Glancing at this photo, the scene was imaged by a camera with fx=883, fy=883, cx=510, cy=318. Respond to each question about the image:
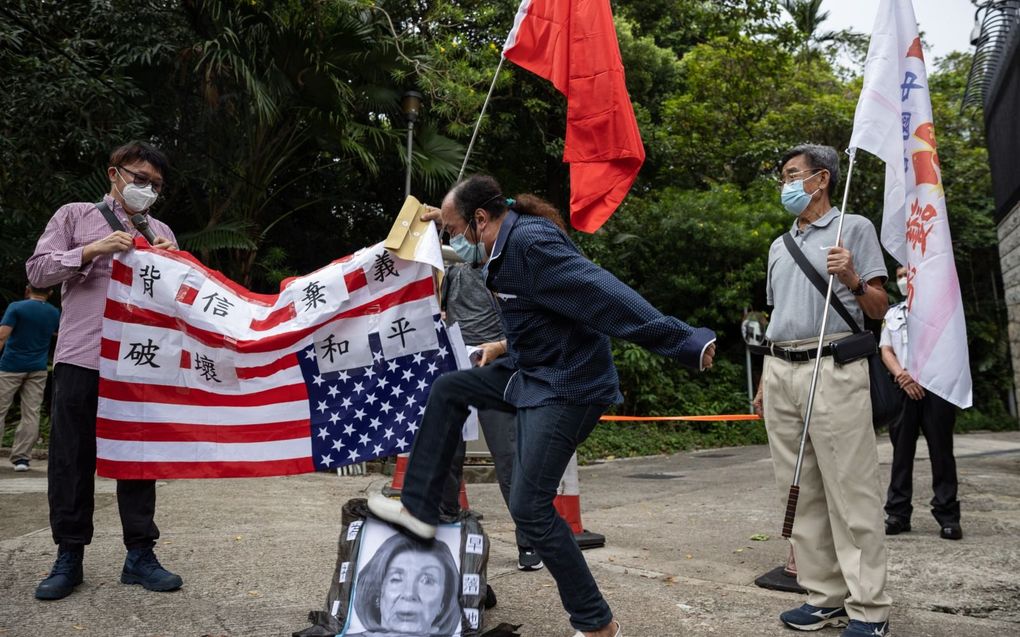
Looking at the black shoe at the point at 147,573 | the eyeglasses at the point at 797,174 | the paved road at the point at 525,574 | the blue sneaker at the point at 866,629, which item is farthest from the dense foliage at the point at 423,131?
the blue sneaker at the point at 866,629

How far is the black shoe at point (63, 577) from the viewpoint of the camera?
399 centimetres

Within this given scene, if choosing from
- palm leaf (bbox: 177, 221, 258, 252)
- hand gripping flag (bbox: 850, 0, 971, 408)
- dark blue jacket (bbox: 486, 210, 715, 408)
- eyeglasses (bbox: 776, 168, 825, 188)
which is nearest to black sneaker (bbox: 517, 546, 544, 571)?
dark blue jacket (bbox: 486, 210, 715, 408)

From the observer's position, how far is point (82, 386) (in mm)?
4164

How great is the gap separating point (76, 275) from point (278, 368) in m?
1.05

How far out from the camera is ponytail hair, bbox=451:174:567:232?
11.4ft

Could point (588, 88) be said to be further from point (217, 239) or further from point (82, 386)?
point (217, 239)

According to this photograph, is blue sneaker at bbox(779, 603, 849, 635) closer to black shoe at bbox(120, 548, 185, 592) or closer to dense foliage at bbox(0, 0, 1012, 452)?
black shoe at bbox(120, 548, 185, 592)

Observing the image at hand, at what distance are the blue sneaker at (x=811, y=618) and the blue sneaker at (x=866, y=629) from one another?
20cm

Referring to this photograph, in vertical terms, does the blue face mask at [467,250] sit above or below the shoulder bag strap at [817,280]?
above

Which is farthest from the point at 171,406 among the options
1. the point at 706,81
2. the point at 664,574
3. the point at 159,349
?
the point at 706,81

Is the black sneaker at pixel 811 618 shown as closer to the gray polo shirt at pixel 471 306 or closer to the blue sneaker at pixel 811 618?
the blue sneaker at pixel 811 618

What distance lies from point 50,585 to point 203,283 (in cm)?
154

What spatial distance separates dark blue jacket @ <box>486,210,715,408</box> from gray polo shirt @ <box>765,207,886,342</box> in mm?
1067

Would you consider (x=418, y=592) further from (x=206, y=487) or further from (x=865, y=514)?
(x=206, y=487)
